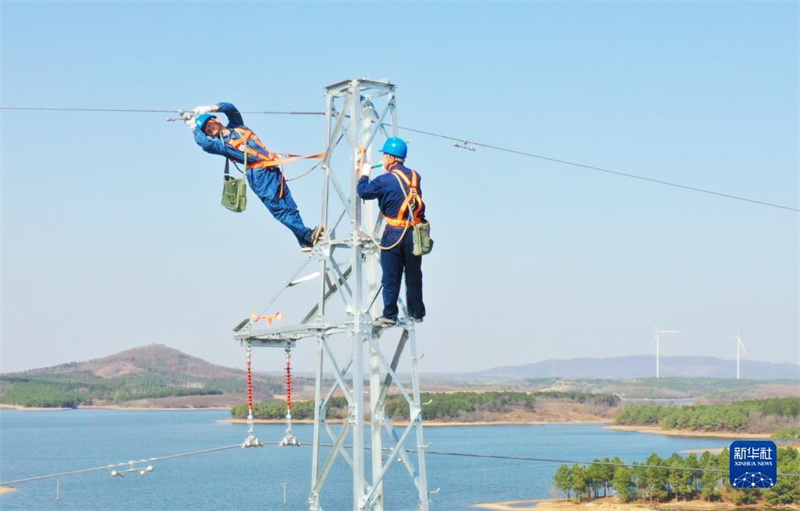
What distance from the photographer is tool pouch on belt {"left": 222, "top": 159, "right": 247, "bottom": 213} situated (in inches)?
574

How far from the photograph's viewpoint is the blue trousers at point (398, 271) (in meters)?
13.9

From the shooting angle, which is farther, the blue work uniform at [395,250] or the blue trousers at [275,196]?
the blue trousers at [275,196]

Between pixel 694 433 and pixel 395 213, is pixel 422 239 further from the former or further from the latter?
pixel 694 433

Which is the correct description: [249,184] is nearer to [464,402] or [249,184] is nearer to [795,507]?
[795,507]

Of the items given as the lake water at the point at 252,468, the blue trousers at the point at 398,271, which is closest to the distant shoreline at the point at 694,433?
the lake water at the point at 252,468

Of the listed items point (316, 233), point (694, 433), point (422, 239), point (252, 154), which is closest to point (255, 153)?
point (252, 154)

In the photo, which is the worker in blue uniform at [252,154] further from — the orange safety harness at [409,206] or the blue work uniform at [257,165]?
the orange safety harness at [409,206]

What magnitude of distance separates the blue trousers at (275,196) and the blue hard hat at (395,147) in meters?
1.53

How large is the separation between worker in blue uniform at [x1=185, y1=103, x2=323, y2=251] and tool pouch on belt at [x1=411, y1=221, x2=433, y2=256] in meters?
1.47

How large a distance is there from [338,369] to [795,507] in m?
69.3

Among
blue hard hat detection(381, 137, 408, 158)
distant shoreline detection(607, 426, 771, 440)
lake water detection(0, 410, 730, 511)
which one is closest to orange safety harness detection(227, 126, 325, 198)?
blue hard hat detection(381, 137, 408, 158)

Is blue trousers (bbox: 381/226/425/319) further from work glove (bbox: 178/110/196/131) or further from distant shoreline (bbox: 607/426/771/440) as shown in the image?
distant shoreline (bbox: 607/426/771/440)

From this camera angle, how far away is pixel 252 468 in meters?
110

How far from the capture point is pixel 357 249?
13.9 metres
